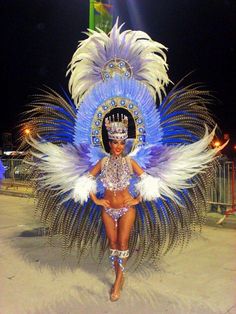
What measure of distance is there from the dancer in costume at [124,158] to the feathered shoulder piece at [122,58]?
0.04 feet

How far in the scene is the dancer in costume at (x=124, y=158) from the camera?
429 cm

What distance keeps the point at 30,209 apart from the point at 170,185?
23.9 feet

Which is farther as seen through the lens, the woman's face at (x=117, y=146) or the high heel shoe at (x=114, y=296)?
the high heel shoe at (x=114, y=296)

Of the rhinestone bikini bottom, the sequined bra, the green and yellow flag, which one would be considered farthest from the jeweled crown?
the green and yellow flag

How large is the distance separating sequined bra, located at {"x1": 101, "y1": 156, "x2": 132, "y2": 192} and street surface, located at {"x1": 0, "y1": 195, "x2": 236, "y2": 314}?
1.18 meters

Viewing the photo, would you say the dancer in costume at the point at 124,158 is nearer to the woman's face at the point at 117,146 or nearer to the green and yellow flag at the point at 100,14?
the woman's face at the point at 117,146

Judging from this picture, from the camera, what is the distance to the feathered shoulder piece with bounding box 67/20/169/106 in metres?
4.63

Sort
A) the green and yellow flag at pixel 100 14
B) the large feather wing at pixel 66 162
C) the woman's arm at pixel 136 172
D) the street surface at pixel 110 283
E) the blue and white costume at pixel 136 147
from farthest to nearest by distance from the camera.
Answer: the green and yellow flag at pixel 100 14 → the large feather wing at pixel 66 162 → the blue and white costume at pixel 136 147 → the woman's arm at pixel 136 172 → the street surface at pixel 110 283

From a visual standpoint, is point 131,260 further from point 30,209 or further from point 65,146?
point 30,209

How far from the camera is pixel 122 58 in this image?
4664mm

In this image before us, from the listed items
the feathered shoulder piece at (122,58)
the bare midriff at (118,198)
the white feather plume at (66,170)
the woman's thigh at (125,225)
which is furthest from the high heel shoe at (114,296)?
the feathered shoulder piece at (122,58)

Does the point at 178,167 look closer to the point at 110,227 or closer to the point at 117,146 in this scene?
the point at 117,146

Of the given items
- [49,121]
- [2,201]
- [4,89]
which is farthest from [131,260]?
[4,89]

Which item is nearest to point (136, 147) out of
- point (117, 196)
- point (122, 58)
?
point (117, 196)
